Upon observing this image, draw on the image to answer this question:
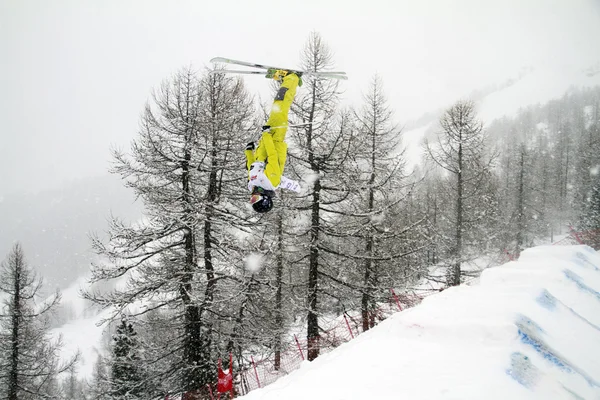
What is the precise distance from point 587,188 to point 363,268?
41395 millimetres

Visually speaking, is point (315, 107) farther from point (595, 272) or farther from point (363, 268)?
point (595, 272)

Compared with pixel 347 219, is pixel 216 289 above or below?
below

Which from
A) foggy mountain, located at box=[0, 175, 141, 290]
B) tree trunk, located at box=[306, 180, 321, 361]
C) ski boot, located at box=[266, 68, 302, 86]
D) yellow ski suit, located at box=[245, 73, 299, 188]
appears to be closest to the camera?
yellow ski suit, located at box=[245, 73, 299, 188]

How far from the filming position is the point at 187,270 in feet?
31.1

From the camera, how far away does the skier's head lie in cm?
525

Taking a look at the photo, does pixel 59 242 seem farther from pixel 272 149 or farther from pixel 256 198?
pixel 272 149

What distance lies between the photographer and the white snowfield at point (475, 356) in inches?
138

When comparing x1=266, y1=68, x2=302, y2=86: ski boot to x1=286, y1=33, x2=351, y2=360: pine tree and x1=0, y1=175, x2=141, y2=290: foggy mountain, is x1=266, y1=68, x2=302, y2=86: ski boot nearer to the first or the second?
x1=286, y1=33, x2=351, y2=360: pine tree

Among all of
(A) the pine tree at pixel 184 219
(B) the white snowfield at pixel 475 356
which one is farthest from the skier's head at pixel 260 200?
(A) the pine tree at pixel 184 219

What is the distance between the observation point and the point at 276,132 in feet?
17.5

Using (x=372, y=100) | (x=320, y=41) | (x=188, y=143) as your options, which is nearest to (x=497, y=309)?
(x=188, y=143)

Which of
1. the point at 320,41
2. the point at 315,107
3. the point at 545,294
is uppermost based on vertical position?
the point at 320,41

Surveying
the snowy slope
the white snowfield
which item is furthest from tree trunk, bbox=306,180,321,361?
the snowy slope

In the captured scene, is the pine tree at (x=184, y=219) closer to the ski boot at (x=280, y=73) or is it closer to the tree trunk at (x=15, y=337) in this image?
the ski boot at (x=280, y=73)
